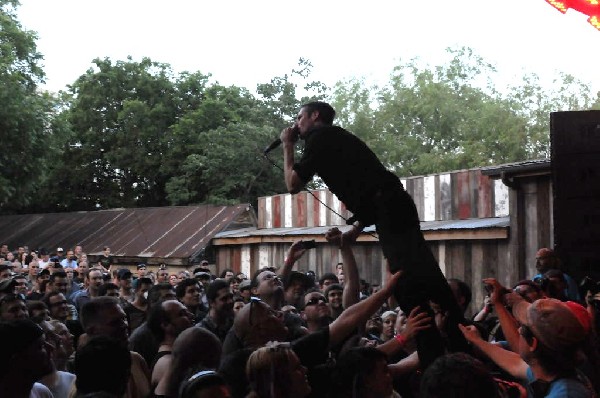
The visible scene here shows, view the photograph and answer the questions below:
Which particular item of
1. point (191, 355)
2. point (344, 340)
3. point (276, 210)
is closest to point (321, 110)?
point (344, 340)

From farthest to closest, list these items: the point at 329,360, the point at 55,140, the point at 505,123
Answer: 1. the point at 505,123
2. the point at 55,140
3. the point at 329,360

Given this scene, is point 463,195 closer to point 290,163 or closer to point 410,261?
point 290,163

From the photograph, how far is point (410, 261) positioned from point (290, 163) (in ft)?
3.14

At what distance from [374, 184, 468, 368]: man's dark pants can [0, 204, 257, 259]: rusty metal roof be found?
2108 centimetres

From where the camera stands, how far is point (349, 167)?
550 centimetres

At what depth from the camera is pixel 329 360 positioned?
5574 mm

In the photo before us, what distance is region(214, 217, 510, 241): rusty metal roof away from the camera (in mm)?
16219

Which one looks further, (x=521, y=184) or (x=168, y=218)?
(x=168, y=218)

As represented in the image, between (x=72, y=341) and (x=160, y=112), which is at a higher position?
(x=160, y=112)

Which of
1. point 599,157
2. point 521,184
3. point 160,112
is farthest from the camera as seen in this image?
point 160,112

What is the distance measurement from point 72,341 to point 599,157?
519cm

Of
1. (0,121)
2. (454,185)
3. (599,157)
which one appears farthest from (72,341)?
(0,121)

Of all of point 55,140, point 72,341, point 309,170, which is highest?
point 55,140

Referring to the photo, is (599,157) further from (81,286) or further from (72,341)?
(81,286)
